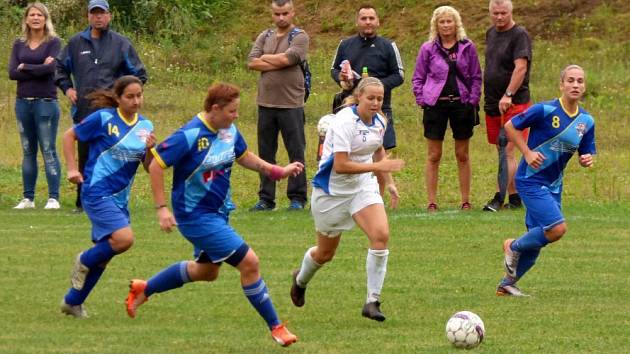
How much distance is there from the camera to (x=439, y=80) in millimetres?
13070

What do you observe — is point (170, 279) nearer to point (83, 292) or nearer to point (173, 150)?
point (83, 292)

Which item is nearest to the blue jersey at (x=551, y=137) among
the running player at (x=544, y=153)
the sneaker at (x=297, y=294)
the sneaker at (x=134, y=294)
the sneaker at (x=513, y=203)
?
the running player at (x=544, y=153)

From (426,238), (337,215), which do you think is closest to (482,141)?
(426,238)

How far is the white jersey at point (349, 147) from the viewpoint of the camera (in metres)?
8.44

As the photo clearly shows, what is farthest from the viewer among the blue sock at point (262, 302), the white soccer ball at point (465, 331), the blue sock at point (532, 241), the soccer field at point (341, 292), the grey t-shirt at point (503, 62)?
the grey t-shirt at point (503, 62)

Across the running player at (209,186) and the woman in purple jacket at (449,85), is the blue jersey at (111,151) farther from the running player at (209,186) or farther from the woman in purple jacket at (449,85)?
the woman in purple jacket at (449,85)

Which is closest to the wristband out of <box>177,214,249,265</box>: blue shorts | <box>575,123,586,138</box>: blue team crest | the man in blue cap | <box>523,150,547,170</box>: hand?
<box>177,214,249,265</box>: blue shorts

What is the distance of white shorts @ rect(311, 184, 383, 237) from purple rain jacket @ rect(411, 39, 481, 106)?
463 centimetres

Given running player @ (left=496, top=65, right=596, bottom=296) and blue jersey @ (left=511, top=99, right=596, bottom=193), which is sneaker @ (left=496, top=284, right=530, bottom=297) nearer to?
running player @ (left=496, top=65, right=596, bottom=296)

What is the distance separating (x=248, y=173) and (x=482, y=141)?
345 centimetres

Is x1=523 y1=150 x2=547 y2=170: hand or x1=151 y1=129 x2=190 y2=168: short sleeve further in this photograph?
x1=523 y1=150 x2=547 y2=170: hand

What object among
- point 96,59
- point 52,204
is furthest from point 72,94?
point 52,204

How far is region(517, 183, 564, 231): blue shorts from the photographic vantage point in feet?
29.7

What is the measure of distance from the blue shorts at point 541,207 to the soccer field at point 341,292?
51 cm
